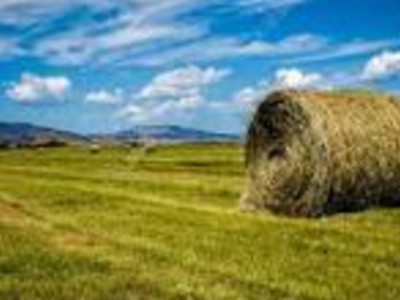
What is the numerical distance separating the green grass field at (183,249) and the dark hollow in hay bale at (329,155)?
2.39 feet

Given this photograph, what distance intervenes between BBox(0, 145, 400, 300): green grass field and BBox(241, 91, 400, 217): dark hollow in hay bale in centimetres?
73

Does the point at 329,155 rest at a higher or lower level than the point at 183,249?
higher

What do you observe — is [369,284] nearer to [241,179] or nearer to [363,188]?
[363,188]

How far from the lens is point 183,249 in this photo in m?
18.7

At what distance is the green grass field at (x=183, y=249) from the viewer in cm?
1481

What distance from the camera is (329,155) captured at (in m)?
24.8

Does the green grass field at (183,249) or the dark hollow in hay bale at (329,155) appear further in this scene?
the dark hollow in hay bale at (329,155)

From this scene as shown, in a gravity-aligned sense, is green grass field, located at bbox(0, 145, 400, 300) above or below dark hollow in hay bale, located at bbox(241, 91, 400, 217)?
below

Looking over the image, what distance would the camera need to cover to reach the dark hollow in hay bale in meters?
25.0

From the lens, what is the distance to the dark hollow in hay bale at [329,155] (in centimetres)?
2497

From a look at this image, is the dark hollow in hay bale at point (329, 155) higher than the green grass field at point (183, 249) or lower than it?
higher

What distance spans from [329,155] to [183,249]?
23.3 feet

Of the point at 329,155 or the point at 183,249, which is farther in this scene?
the point at 329,155

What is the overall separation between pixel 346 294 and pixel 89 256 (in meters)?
5.08
